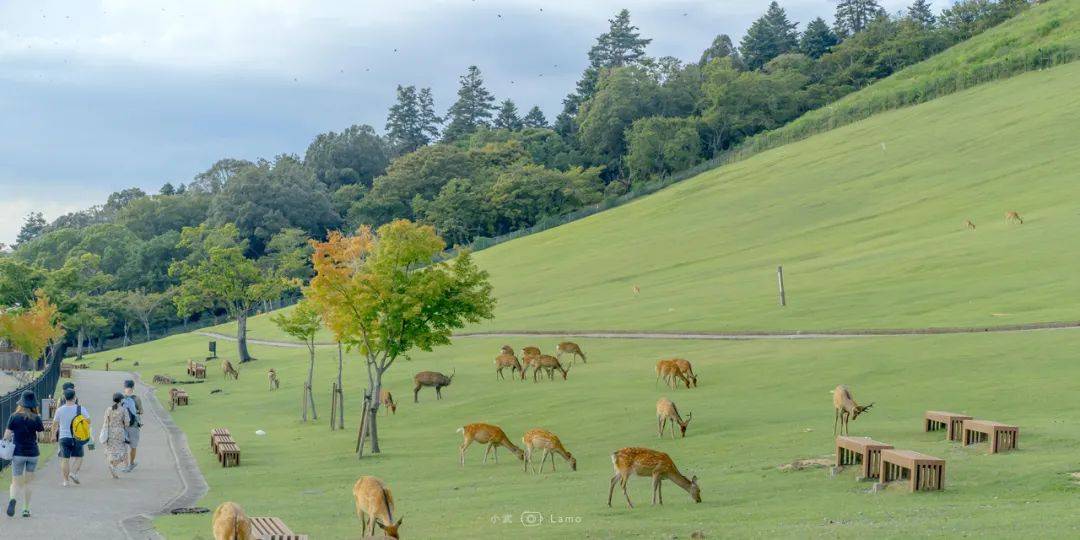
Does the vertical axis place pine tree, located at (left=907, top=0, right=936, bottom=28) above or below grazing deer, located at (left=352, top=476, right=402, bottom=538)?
above

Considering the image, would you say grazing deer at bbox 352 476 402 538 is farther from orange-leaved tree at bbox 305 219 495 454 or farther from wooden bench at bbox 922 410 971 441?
orange-leaved tree at bbox 305 219 495 454

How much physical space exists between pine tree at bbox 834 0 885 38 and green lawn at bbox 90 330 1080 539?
5790 inches

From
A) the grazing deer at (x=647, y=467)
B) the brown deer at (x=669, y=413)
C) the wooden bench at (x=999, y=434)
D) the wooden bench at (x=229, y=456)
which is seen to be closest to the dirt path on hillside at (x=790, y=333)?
the brown deer at (x=669, y=413)

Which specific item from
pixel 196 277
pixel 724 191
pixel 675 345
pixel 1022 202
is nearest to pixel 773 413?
pixel 675 345

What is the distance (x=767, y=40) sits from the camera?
16238 centimetres

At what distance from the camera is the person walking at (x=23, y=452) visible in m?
18.2

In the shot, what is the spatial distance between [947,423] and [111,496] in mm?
18020

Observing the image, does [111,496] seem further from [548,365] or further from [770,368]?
[770,368]

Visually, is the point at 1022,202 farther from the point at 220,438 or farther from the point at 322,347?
the point at 220,438

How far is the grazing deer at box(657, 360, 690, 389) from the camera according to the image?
33688 mm

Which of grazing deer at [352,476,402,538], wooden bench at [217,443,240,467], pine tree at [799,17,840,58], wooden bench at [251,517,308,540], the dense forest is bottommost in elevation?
wooden bench at [217,443,240,467]

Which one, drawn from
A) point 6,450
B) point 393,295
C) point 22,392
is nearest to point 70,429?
point 6,450

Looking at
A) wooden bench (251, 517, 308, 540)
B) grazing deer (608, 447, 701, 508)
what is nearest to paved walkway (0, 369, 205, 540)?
wooden bench (251, 517, 308, 540)

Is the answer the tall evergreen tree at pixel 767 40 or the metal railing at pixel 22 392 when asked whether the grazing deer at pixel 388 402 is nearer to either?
the metal railing at pixel 22 392
